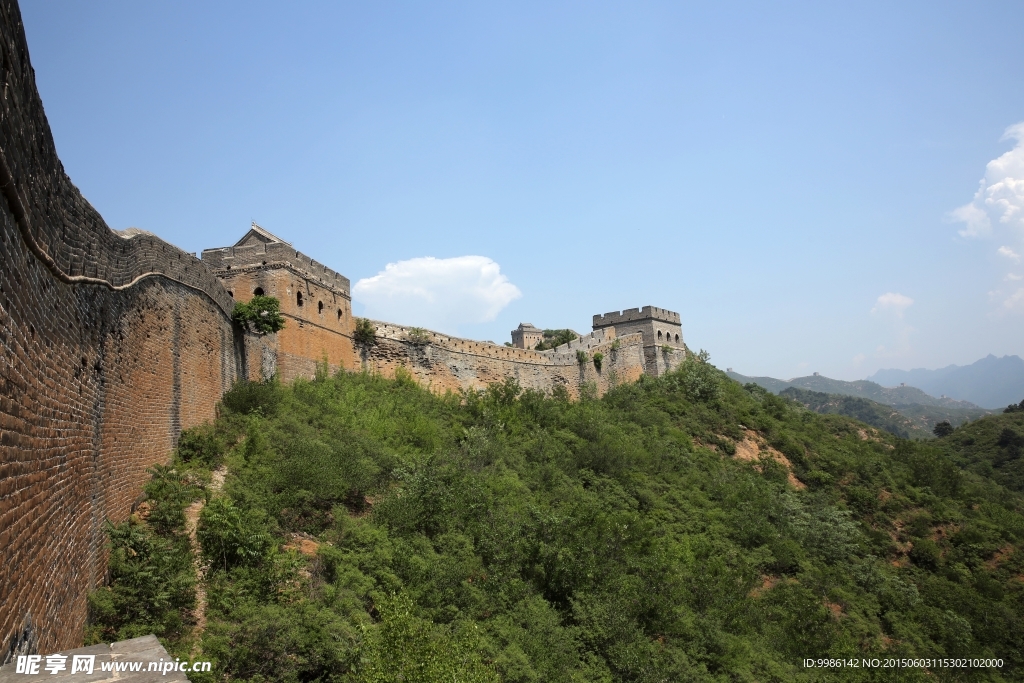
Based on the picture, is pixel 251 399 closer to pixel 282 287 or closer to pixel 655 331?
pixel 282 287

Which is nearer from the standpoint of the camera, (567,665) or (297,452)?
(567,665)

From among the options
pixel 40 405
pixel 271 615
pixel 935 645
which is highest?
pixel 40 405

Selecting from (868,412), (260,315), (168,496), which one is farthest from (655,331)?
(868,412)

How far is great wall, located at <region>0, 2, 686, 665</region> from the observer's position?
4.19 m

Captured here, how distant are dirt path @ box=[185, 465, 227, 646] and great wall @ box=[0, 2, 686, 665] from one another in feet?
2.63

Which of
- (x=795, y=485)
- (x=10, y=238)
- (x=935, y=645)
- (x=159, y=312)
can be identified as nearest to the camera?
(x=10, y=238)

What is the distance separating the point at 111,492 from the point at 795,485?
2111 cm

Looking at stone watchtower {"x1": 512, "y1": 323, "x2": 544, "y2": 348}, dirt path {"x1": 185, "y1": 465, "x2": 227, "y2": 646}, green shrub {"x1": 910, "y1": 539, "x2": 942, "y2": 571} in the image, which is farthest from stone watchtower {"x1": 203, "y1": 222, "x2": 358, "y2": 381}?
stone watchtower {"x1": 512, "y1": 323, "x2": 544, "y2": 348}

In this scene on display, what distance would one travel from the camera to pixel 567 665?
29.8 ft

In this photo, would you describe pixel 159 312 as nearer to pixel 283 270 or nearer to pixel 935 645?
pixel 283 270

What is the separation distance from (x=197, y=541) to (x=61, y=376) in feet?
11.9

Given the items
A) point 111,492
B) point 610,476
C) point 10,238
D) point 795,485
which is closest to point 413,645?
point 111,492

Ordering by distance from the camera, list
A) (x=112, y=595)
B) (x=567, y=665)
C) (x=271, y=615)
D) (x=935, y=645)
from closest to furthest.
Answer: (x=112, y=595)
(x=271, y=615)
(x=567, y=665)
(x=935, y=645)

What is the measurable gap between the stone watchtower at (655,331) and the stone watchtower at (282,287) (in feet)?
55.6
